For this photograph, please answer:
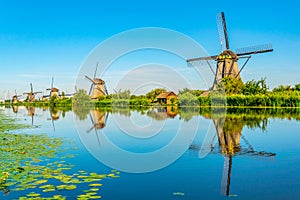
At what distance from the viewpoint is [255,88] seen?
36688 millimetres

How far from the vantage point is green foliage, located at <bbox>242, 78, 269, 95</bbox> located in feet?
120

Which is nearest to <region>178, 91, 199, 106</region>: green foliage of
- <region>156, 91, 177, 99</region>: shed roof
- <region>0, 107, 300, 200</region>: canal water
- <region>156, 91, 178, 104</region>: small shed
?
<region>156, 91, 178, 104</region>: small shed

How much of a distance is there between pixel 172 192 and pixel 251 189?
134 cm

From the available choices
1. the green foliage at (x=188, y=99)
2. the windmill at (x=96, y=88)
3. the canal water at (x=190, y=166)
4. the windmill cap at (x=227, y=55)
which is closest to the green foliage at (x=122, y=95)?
the windmill at (x=96, y=88)

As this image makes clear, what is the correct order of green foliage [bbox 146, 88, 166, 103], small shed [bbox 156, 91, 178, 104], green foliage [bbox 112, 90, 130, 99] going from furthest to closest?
green foliage [bbox 146, 88, 166, 103] → small shed [bbox 156, 91, 178, 104] → green foliage [bbox 112, 90, 130, 99]

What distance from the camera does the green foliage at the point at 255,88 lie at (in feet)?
120

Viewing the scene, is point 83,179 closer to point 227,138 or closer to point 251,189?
point 251,189

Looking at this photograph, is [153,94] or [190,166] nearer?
[190,166]

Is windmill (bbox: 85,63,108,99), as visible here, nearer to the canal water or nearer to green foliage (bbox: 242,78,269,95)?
green foliage (bbox: 242,78,269,95)

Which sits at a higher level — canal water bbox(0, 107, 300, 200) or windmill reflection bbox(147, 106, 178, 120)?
→ windmill reflection bbox(147, 106, 178, 120)

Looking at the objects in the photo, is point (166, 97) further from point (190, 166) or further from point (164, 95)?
point (190, 166)

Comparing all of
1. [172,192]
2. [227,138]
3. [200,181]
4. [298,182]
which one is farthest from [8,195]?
[227,138]

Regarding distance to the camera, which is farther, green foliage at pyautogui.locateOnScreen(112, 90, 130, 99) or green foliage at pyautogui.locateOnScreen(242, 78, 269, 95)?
green foliage at pyautogui.locateOnScreen(112, 90, 130, 99)

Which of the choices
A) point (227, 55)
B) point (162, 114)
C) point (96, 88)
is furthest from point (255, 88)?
point (96, 88)
